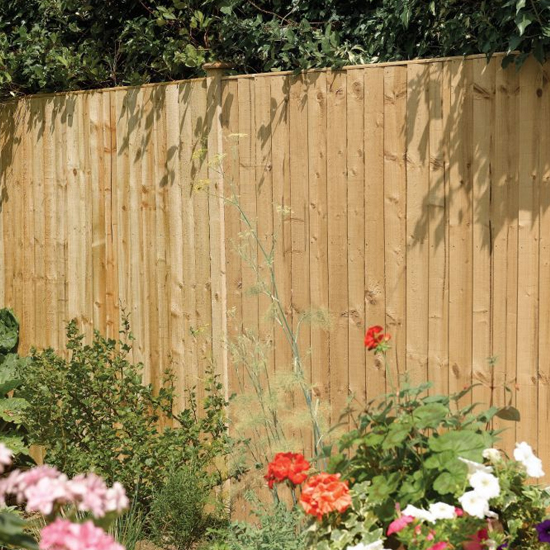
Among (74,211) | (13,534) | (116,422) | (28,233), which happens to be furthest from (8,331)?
(13,534)

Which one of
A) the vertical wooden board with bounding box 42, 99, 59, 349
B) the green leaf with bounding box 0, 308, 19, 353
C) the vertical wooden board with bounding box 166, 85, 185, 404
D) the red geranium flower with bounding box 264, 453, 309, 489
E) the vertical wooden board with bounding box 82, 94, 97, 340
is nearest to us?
the red geranium flower with bounding box 264, 453, 309, 489

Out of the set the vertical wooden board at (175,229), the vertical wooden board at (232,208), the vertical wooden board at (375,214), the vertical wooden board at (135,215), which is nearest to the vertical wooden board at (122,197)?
the vertical wooden board at (135,215)

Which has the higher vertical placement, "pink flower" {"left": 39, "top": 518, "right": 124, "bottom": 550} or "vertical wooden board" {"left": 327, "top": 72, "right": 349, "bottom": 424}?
"vertical wooden board" {"left": 327, "top": 72, "right": 349, "bottom": 424}

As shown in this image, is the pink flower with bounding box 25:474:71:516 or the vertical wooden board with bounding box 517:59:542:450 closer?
the pink flower with bounding box 25:474:71:516

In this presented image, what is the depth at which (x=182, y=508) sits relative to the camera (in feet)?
14.7

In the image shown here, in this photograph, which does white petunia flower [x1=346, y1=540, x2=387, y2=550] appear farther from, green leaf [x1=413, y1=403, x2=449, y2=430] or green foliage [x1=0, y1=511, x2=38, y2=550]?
green foliage [x1=0, y1=511, x2=38, y2=550]

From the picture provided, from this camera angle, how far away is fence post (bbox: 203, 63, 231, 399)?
4703 mm

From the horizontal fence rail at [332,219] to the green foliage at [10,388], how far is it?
0.44 m

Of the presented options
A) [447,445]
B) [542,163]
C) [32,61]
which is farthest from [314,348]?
[32,61]

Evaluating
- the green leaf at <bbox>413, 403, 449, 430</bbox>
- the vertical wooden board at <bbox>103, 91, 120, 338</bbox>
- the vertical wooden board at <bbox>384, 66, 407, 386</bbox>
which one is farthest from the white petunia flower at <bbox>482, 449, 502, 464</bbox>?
the vertical wooden board at <bbox>103, 91, 120, 338</bbox>

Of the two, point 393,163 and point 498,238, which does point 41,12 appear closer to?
point 393,163

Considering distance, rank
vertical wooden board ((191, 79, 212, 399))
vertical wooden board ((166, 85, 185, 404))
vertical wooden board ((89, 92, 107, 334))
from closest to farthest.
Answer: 1. vertical wooden board ((191, 79, 212, 399))
2. vertical wooden board ((166, 85, 185, 404))
3. vertical wooden board ((89, 92, 107, 334))

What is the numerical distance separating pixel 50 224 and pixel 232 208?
183 cm

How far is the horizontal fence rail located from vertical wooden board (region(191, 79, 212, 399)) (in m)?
0.01
